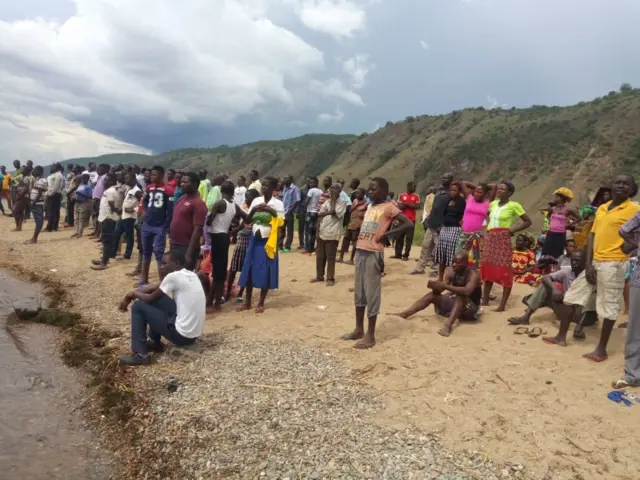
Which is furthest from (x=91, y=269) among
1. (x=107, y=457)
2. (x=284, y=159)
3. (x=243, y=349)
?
(x=284, y=159)

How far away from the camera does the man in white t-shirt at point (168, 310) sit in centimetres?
548

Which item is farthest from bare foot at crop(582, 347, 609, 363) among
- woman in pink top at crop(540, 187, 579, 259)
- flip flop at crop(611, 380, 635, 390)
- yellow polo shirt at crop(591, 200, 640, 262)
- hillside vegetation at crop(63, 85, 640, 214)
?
hillside vegetation at crop(63, 85, 640, 214)

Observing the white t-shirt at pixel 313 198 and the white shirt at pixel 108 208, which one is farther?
the white t-shirt at pixel 313 198

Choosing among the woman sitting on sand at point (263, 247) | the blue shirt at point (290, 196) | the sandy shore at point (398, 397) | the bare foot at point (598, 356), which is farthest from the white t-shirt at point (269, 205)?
the blue shirt at point (290, 196)

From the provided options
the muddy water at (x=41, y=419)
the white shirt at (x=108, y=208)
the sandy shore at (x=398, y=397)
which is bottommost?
the muddy water at (x=41, y=419)

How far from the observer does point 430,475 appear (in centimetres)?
360

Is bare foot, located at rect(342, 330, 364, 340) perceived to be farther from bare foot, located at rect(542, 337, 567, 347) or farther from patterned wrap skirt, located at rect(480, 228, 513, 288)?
patterned wrap skirt, located at rect(480, 228, 513, 288)

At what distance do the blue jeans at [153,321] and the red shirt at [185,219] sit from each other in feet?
5.35

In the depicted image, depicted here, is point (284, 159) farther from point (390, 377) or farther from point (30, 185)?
point (390, 377)

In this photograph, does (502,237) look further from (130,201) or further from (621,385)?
(130,201)

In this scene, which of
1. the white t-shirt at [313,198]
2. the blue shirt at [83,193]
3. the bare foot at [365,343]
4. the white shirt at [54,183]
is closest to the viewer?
the bare foot at [365,343]

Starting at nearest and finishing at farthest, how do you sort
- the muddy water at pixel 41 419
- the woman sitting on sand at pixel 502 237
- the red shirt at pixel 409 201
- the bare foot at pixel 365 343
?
the muddy water at pixel 41 419 → the bare foot at pixel 365 343 → the woman sitting on sand at pixel 502 237 → the red shirt at pixel 409 201

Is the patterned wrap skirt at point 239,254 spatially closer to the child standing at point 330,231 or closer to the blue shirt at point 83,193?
the child standing at point 330,231

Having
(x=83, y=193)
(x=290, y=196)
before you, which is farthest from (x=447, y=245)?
(x=83, y=193)
